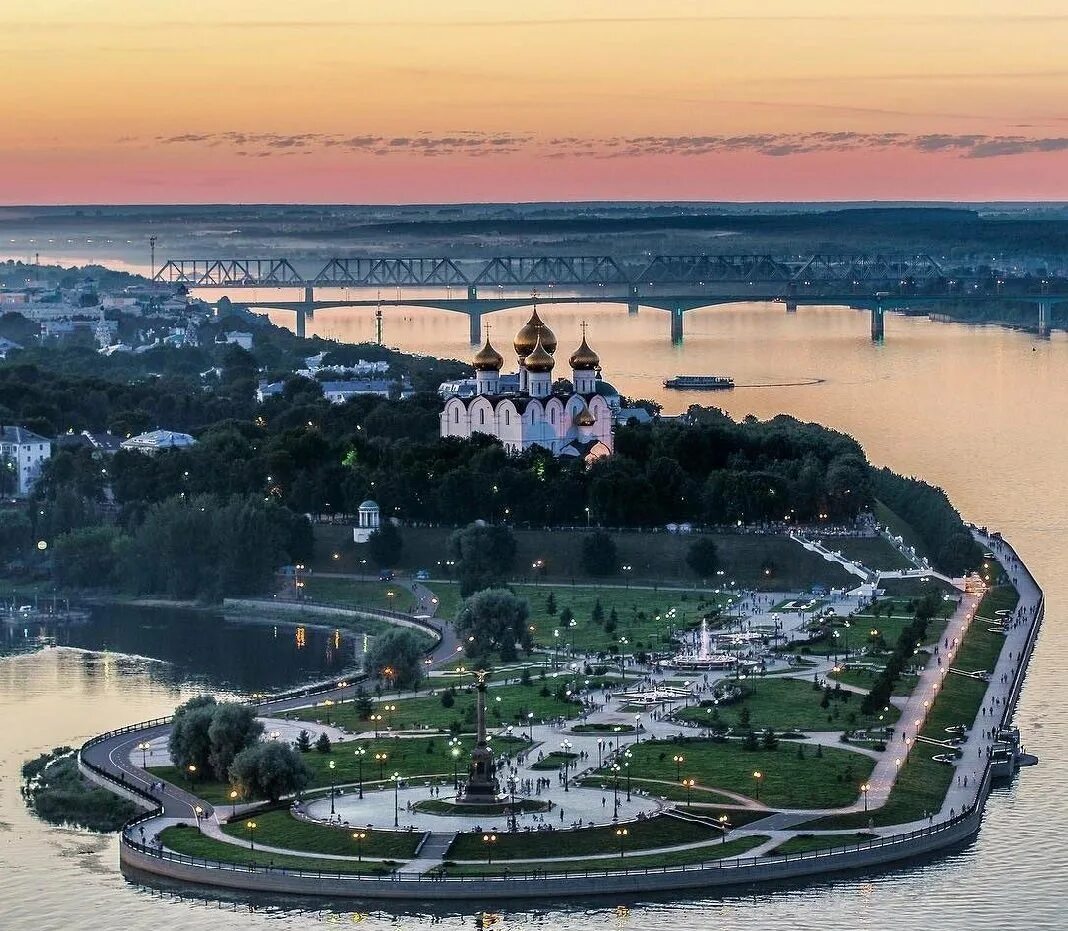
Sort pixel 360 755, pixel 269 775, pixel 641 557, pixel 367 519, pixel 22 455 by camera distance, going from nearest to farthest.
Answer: pixel 269 775
pixel 360 755
pixel 641 557
pixel 367 519
pixel 22 455

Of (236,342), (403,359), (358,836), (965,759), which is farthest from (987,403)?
(358,836)

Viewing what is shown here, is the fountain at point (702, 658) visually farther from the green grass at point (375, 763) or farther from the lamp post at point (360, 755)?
the lamp post at point (360, 755)

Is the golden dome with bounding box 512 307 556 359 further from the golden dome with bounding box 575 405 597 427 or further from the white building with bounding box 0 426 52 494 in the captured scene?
the white building with bounding box 0 426 52 494

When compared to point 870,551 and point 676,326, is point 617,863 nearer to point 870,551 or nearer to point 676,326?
point 870,551

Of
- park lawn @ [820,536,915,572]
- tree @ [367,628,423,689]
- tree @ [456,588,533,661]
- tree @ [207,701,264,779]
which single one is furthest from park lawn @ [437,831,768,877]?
park lawn @ [820,536,915,572]

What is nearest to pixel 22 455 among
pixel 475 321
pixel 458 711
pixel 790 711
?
pixel 458 711

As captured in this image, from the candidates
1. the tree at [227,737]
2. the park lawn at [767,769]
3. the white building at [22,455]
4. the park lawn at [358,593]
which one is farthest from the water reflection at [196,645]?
the white building at [22,455]
